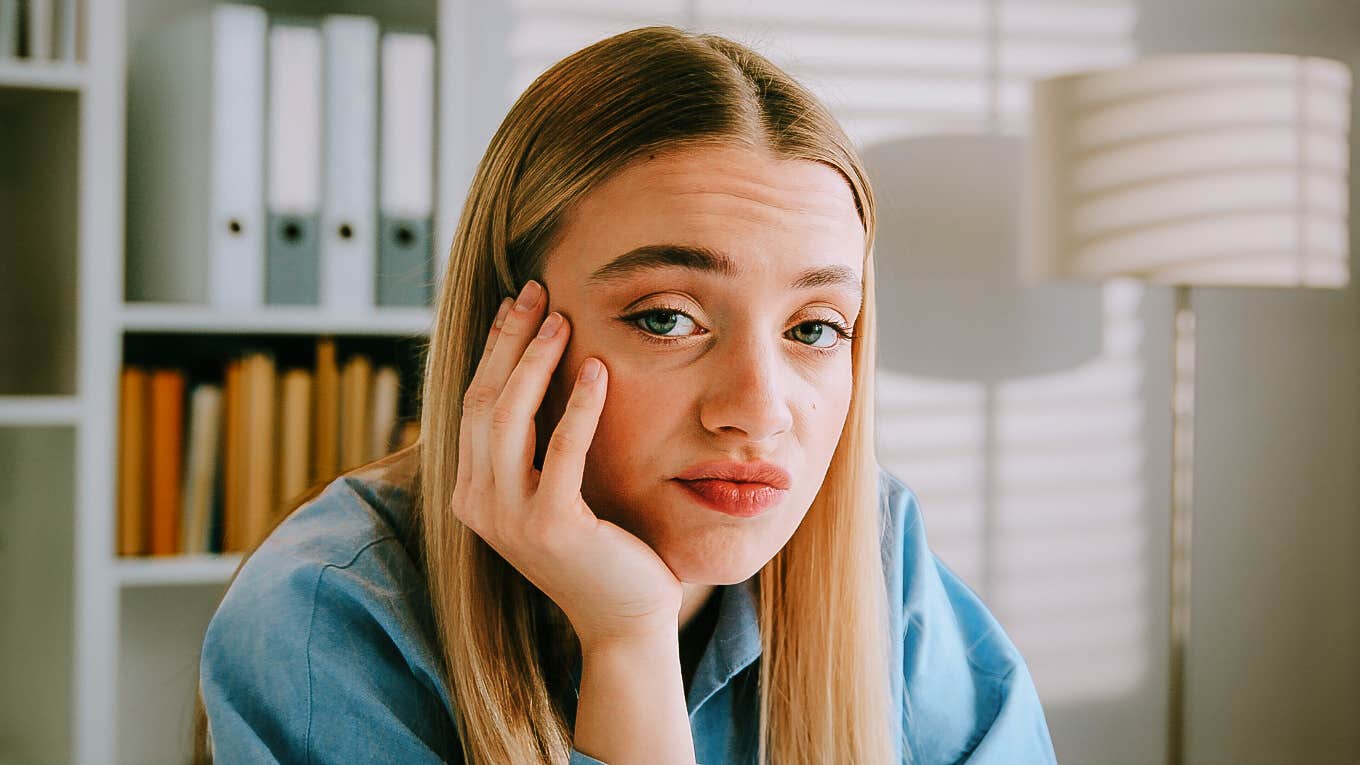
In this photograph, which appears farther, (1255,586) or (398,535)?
(1255,586)

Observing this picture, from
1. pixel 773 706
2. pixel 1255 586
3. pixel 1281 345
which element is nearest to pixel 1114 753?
pixel 1255 586

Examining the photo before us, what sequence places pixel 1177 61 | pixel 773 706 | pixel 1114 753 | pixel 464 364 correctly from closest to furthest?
1. pixel 464 364
2. pixel 773 706
3. pixel 1177 61
4. pixel 1114 753

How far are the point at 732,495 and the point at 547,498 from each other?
0.13 m

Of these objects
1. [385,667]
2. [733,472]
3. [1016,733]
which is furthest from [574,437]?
[1016,733]

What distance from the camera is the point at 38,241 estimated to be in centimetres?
156

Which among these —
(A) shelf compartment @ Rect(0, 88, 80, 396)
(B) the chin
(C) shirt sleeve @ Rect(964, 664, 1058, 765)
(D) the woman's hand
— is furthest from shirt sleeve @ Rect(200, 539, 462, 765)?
(A) shelf compartment @ Rect(0, 88, 80, 396)

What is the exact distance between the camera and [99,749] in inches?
55.7

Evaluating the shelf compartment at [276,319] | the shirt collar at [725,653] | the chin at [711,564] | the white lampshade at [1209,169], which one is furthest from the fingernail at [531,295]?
the white lampshade at [1209,169]

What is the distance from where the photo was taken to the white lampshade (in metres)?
1.54

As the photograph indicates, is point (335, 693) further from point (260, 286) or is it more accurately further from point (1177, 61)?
point (1177, 61)

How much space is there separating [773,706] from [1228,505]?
5.52ft

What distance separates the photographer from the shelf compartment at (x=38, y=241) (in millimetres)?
1465

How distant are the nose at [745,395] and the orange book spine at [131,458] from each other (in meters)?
1.05

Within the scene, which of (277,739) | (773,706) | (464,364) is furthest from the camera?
(773,706)
